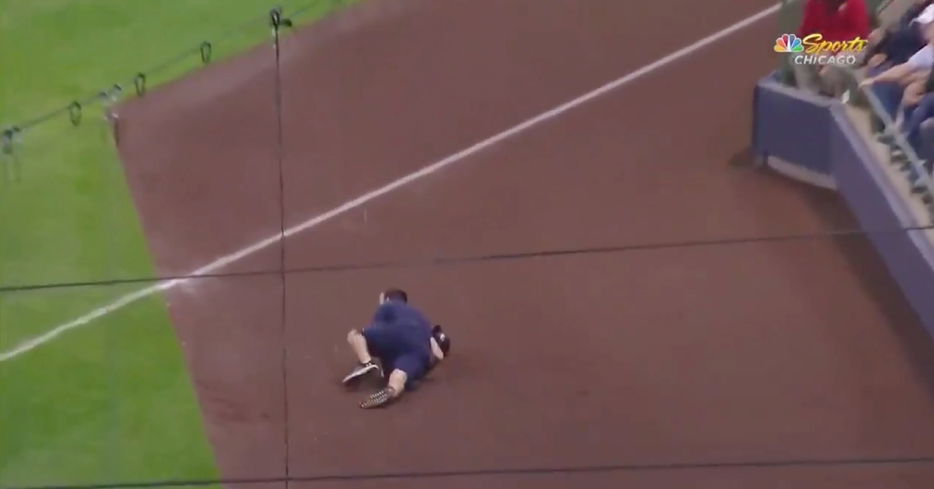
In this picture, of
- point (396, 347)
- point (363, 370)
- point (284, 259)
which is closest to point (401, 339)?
point (396, 347)

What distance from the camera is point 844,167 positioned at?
8.20 metres

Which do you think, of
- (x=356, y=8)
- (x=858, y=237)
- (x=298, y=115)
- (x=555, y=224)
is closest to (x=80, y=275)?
(x=298, y=115)

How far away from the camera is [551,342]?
723 centimetres

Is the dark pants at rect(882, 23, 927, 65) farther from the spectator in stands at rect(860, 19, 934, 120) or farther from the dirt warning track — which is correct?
the dirt warning track

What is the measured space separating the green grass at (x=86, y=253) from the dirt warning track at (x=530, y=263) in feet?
0.75

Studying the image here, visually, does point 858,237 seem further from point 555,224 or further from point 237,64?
point 237,64

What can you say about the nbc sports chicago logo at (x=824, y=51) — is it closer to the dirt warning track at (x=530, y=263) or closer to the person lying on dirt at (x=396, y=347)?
the dirt warning track at (x=530, y=263)

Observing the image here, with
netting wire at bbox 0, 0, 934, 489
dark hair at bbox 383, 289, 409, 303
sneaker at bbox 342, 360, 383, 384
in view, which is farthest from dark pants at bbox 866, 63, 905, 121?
sneaker at bbox 342, 360, 383, 384

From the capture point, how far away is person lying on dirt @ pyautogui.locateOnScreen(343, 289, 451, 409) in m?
6.83

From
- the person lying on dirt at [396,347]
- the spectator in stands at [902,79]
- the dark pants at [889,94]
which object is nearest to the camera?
the person lying on dirt at [396,347]

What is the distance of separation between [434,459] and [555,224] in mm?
2241

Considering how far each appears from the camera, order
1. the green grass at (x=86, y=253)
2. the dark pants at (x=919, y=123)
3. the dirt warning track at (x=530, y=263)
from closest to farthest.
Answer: the dirt warning track at (x=530, y=263) < the green grass at (x=86, y=253) < the dark pants at (x=919, y=123)

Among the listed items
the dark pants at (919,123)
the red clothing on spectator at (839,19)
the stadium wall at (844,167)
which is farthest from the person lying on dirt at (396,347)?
the red clothing on spectator at (839,19)

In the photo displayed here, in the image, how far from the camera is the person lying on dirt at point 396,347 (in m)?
6.83
